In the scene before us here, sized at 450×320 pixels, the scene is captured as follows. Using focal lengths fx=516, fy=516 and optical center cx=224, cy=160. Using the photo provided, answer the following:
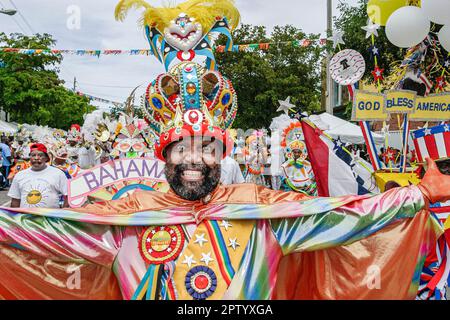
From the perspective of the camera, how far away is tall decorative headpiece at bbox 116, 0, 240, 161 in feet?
9.54

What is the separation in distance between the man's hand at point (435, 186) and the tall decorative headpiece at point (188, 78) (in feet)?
3.62

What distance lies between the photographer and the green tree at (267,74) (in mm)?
21312

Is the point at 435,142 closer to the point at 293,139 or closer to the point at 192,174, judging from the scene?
the point at 192,174

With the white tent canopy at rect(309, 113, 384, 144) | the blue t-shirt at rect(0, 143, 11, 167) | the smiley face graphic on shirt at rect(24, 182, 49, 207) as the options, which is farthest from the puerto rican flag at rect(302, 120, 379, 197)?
→ the blue t-shirt at rect(0, 143, 11, 167)

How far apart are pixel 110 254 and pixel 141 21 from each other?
1.78m

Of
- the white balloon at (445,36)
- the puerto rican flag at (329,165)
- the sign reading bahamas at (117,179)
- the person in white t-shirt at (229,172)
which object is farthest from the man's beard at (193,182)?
the white balloon at (445,36)

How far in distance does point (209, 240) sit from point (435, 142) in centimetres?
209

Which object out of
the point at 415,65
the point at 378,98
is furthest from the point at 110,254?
the point at 415,65

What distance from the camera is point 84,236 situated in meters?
2.68

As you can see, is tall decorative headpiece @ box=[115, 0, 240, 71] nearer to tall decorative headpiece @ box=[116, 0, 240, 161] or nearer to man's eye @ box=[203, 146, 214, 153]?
tall decorative headpiece @ box=[116, 0, 240, 161]

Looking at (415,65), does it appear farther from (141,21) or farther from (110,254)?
(110,254)

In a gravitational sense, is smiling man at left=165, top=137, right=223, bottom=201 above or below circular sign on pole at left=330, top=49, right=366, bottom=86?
below

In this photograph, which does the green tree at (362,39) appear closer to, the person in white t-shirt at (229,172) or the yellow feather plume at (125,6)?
the person in white t-shirt at (229,172)

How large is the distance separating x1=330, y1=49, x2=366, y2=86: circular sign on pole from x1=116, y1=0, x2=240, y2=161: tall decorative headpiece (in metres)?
3.23
